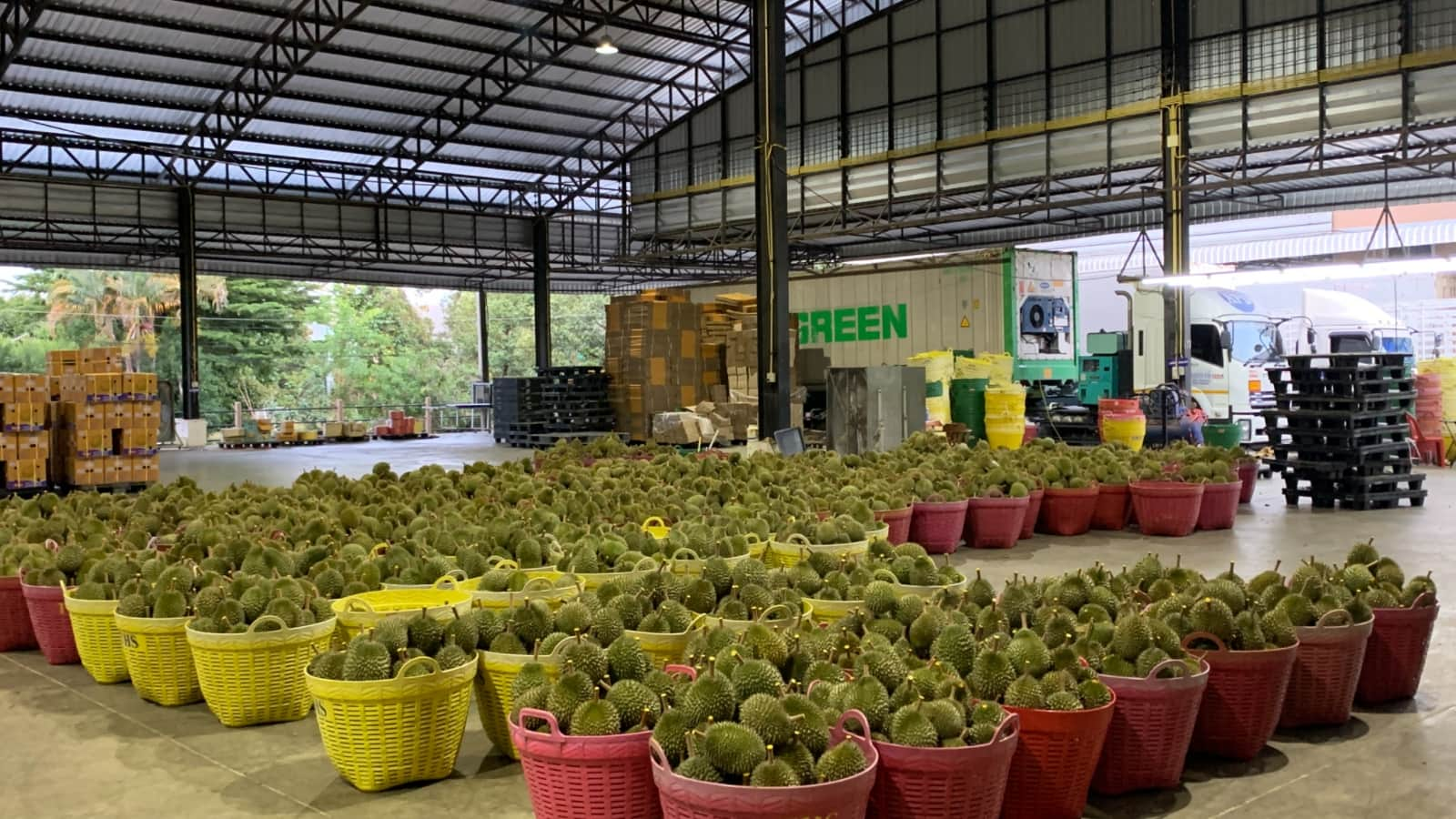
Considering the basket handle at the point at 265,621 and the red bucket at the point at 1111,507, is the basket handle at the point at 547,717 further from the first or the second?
the red bucket at the point at 1111,507

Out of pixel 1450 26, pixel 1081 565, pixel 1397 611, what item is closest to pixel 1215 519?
pixel 1081 565

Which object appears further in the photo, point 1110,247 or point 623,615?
point 1110,247

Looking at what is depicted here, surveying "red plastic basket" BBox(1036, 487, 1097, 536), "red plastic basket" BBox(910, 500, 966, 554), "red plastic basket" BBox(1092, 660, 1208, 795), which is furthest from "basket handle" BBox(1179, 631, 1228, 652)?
"red plastic basket" BBox(1036, 487, 1097, 536)

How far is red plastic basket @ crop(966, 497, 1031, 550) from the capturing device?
9977mm

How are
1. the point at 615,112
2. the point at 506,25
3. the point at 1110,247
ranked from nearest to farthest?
the point at 506,25
the point at 615,112
the point at 1110,247

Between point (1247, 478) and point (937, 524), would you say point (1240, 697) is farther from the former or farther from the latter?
point (1247, 478)

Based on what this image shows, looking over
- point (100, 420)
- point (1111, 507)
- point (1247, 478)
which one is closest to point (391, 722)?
point (1111, 507)

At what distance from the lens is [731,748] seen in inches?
121

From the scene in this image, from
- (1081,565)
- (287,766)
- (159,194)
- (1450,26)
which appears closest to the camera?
(287,766)

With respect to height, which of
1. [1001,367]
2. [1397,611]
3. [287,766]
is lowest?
[287,766]

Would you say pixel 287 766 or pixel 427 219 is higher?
pixel 427 219

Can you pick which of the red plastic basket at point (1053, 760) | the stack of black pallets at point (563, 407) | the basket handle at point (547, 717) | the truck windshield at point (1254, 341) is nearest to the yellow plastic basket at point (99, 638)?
the basket handle at point (547, 717)

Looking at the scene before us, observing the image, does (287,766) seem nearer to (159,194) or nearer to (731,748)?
(731,748)

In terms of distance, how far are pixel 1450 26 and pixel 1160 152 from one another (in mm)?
4513
